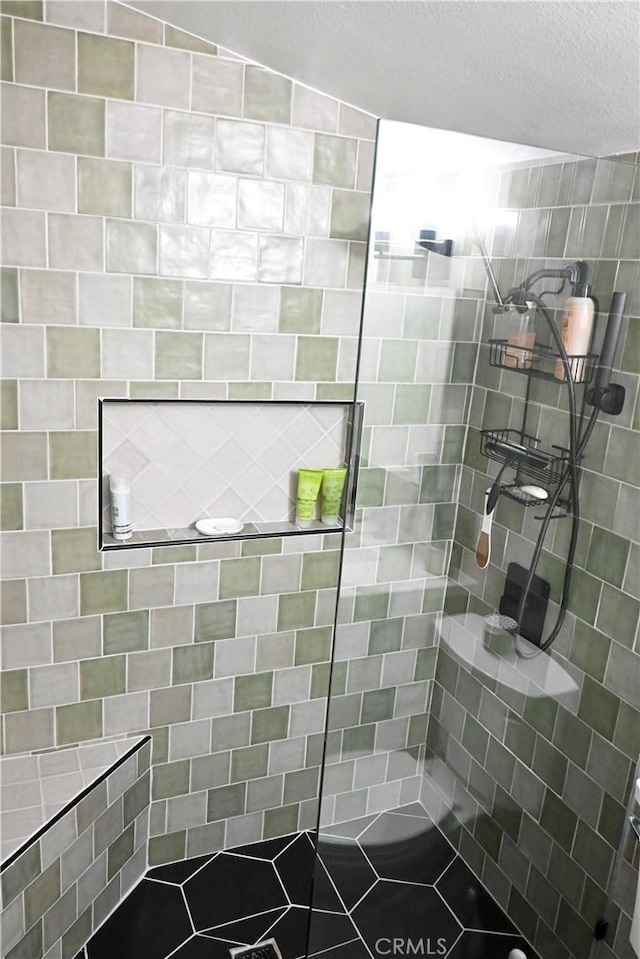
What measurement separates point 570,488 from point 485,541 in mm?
245

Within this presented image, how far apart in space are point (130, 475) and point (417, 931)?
5.11 feet

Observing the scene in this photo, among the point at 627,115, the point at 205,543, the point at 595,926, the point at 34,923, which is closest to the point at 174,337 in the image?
Answer: the point at 205,543

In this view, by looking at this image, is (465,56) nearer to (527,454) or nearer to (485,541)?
(527,454)

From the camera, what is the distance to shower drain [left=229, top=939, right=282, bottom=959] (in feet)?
7.84

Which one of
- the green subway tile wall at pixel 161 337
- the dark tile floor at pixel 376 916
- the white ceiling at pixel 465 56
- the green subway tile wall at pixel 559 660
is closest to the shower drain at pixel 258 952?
the dark tile floor at pixel 376 916

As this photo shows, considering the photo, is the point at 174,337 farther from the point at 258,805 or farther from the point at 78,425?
the point at 258,805

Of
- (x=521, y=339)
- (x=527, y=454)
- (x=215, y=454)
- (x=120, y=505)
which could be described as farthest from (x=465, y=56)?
(x=120, y=505)

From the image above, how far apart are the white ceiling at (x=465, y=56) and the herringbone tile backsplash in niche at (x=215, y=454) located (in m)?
1.01

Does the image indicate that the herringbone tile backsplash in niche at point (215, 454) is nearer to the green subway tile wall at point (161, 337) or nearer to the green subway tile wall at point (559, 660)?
the green subway tile wall at point (161, 337)

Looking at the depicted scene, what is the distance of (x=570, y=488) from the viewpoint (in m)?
1.85

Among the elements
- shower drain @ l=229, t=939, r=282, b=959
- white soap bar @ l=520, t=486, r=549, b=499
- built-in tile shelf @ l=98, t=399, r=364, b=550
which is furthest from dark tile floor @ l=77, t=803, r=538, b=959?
built-in tile shelf @ l=98, t=399, r=364, b=550

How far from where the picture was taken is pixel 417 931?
6.59ft

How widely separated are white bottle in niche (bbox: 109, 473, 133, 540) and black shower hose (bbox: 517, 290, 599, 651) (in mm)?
1242

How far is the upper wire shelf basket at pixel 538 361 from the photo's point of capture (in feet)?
5.69
